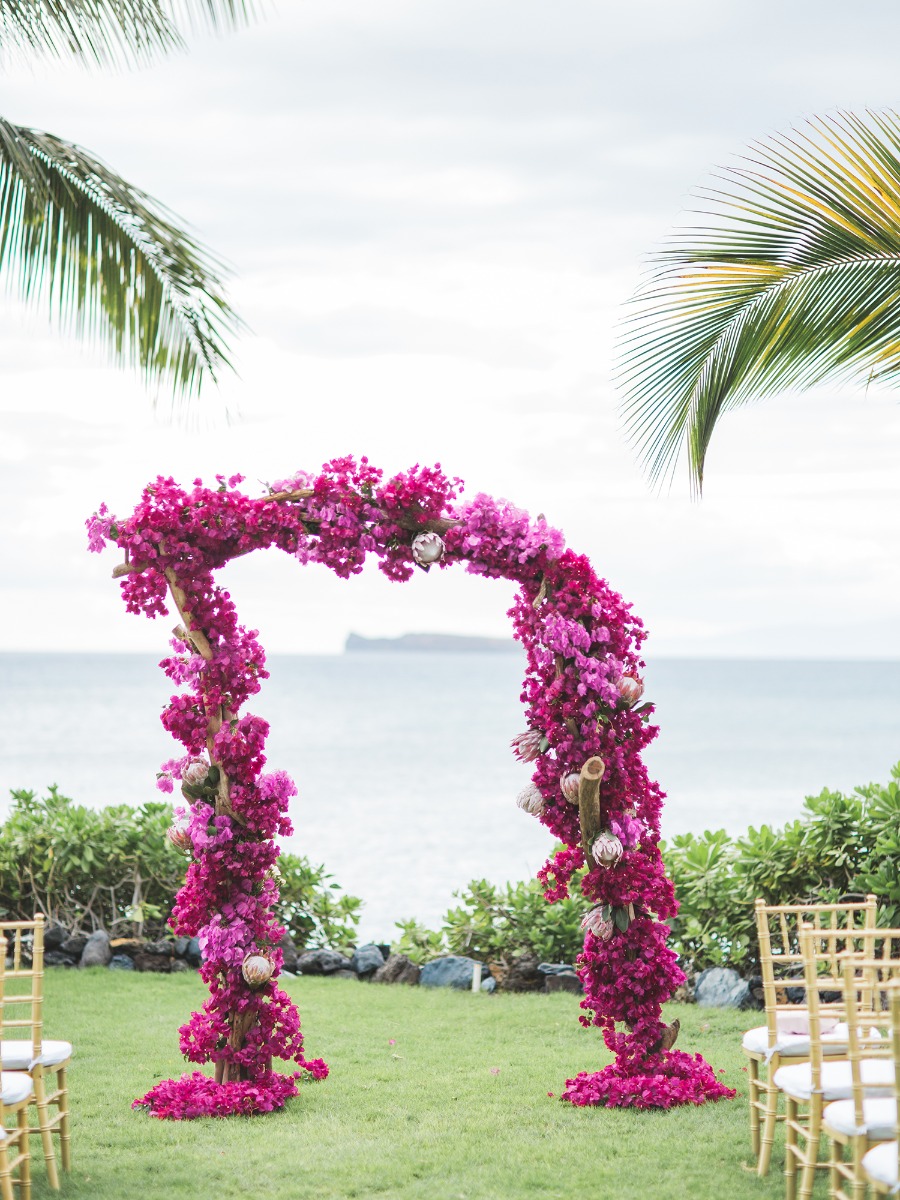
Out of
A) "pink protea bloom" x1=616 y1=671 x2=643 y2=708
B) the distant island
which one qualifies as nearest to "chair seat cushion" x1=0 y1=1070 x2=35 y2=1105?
"pink protea bloom" x1=616 y1=671 x2=643 y2=708

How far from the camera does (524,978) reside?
830cm

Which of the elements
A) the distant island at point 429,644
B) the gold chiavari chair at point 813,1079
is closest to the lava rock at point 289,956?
the gold chiavari chair at point 813,1079

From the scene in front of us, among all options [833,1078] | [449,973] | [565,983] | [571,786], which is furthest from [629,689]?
[449,973]

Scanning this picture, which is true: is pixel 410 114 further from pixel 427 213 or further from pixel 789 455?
pixel 789 455

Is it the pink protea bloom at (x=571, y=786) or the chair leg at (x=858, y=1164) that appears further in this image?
the pink protea bloom at (x=571, y=786)

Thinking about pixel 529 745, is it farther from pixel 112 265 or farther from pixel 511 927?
pixel 511 927

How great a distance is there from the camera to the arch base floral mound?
18.6 ft

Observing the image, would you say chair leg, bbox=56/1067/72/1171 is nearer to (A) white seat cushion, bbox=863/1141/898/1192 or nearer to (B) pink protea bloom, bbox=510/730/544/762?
(B) pink protea bloom, bbox=510/730/544/762

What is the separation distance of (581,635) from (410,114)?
5076 mm

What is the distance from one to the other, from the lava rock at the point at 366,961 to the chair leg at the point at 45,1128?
171 inches

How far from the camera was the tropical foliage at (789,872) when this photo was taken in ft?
24.3

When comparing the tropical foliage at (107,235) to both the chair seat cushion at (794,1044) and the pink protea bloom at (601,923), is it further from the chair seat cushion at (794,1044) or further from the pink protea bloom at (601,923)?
the chair seat cushion at (794,1044)

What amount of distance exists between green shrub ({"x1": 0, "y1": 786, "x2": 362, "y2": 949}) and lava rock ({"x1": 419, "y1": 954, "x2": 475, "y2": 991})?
96 cm

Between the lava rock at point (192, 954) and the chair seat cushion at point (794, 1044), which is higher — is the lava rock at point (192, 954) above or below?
below
